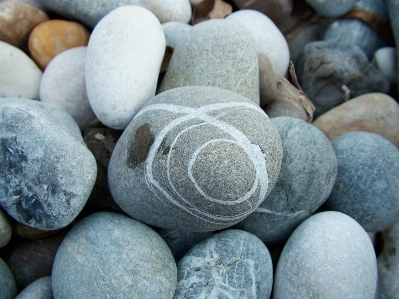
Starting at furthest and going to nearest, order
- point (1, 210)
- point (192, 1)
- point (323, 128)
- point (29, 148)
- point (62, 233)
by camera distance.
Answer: point (192, 1)
point (323, 128)
point (62, 233)
point (1, 210)
point (29, 148)

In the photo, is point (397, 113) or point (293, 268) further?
point (397, 113)

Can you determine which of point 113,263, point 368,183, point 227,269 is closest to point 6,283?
point 113,263

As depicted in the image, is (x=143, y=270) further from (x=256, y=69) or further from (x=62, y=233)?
(x=256, y=69)

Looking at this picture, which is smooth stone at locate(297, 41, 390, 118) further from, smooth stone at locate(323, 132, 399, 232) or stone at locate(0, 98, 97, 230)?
stone at locate(0, 98, 97, 230)

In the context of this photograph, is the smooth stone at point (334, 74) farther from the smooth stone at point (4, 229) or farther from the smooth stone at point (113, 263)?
the smooth stone at point (4, 229)

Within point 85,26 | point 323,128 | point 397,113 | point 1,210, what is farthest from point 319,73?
point 1,210

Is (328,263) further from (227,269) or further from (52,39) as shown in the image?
(52,39)

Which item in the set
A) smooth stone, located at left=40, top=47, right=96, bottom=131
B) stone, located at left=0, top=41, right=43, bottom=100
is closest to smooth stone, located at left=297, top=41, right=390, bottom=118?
smooth stone, located at left=40, top=47, right=96, bottom=131
